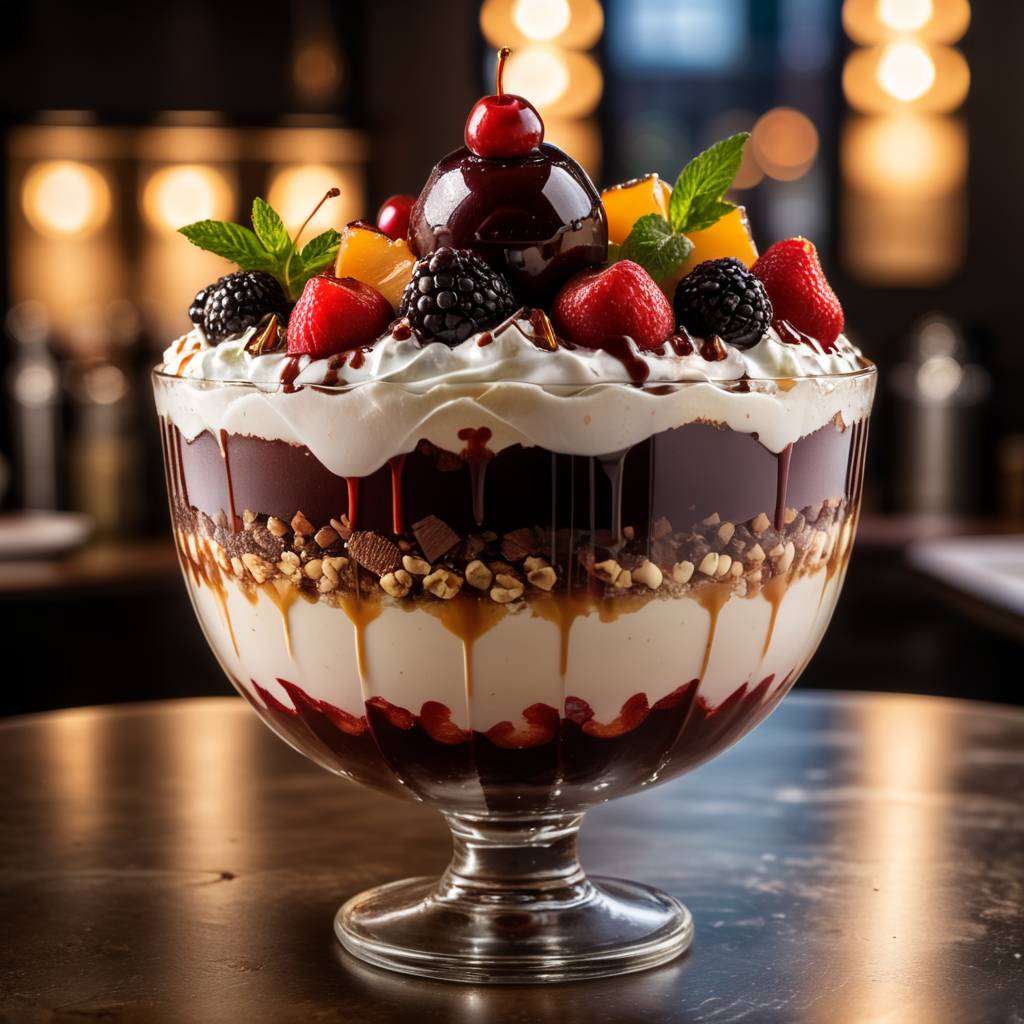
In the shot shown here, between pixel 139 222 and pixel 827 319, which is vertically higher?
pixel 139 222

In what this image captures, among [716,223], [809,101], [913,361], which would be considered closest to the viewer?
[716,223]

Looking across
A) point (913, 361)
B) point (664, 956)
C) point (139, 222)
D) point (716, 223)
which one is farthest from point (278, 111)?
point (664, 956)

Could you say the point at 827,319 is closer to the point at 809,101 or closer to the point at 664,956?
the point at 664,956

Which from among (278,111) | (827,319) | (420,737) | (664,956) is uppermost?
(278,111)

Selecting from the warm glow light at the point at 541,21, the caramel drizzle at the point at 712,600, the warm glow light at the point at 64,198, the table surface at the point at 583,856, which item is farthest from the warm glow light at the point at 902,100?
Result: the caramel drizzle at the point at 712,600

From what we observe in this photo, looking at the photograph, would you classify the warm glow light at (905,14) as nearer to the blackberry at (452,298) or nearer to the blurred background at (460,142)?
the blurred background at (460,142)

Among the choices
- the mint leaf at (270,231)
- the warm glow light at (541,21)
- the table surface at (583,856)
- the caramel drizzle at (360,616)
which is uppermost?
the warm glow light at (541,21)

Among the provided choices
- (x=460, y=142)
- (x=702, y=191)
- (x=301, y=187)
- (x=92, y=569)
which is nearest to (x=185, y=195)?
(x=301, y=187)
